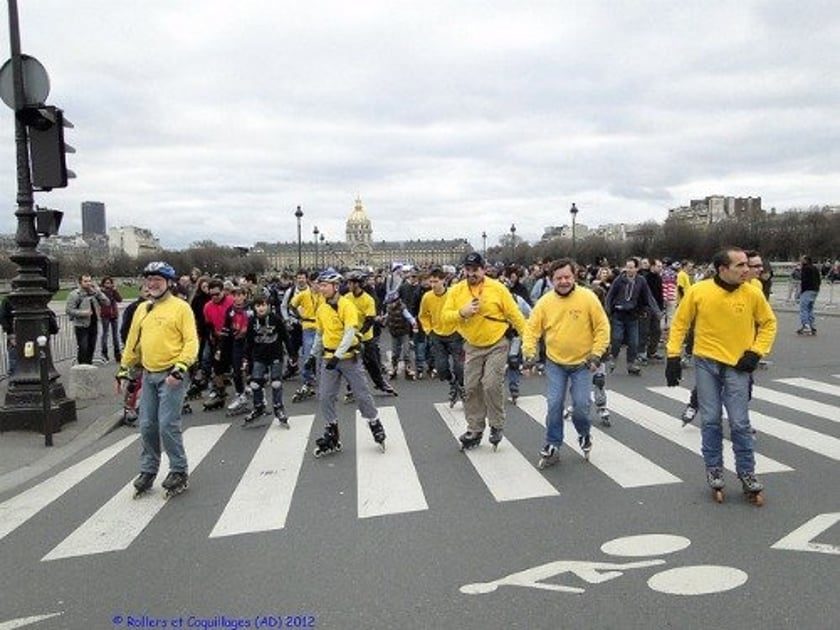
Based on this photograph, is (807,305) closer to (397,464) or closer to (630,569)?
(397,464)

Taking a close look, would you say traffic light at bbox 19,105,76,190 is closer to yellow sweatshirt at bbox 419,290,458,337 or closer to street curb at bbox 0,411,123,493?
street curb at bbox 0,411,123,493

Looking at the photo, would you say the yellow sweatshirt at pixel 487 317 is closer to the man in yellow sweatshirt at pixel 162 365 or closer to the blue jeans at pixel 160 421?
the man in yellow sweatshirt at pixel 162 365

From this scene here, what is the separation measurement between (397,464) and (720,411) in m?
3.10

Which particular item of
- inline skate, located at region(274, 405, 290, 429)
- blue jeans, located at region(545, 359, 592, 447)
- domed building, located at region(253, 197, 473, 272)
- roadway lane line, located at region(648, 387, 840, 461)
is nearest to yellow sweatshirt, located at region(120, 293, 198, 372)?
inline skate, located at region(274, 405, 290, 429)

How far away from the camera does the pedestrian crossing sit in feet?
18.5

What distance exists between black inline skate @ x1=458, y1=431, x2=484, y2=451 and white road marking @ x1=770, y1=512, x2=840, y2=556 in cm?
337

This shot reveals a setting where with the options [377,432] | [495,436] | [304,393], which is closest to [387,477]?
[377,432]

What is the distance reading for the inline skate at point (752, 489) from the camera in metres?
5.43

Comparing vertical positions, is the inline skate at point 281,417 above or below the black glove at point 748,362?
below

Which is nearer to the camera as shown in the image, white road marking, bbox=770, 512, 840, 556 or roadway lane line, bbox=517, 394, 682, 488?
white road marking, bbox=770, 512, 840, 556

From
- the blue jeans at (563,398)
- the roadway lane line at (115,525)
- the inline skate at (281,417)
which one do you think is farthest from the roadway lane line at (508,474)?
the roadway lane line at (115,525)

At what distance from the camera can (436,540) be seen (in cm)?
494

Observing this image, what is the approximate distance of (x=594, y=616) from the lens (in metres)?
3.74

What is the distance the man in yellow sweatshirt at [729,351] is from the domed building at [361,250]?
545ft
